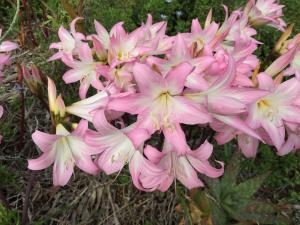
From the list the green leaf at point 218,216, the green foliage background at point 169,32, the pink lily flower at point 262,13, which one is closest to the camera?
the pink lily flower at point 262,13

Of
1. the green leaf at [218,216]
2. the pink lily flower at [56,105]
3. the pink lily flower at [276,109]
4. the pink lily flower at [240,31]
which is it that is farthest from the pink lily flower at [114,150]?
the green leaf at [218,216]

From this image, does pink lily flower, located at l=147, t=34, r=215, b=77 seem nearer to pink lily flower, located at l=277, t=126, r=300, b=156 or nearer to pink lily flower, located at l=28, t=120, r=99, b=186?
pink lily flower, located at l=28, t=120, r=99, b=186

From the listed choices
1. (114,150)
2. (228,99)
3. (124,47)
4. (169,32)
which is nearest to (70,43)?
(124,47)

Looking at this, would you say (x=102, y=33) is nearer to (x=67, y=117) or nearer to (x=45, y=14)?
(x=67, y=117)

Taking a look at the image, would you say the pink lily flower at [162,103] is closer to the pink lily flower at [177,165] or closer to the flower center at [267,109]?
the pink lily flower at [177,165]

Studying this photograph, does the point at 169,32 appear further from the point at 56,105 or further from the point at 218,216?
the point at 56,105
